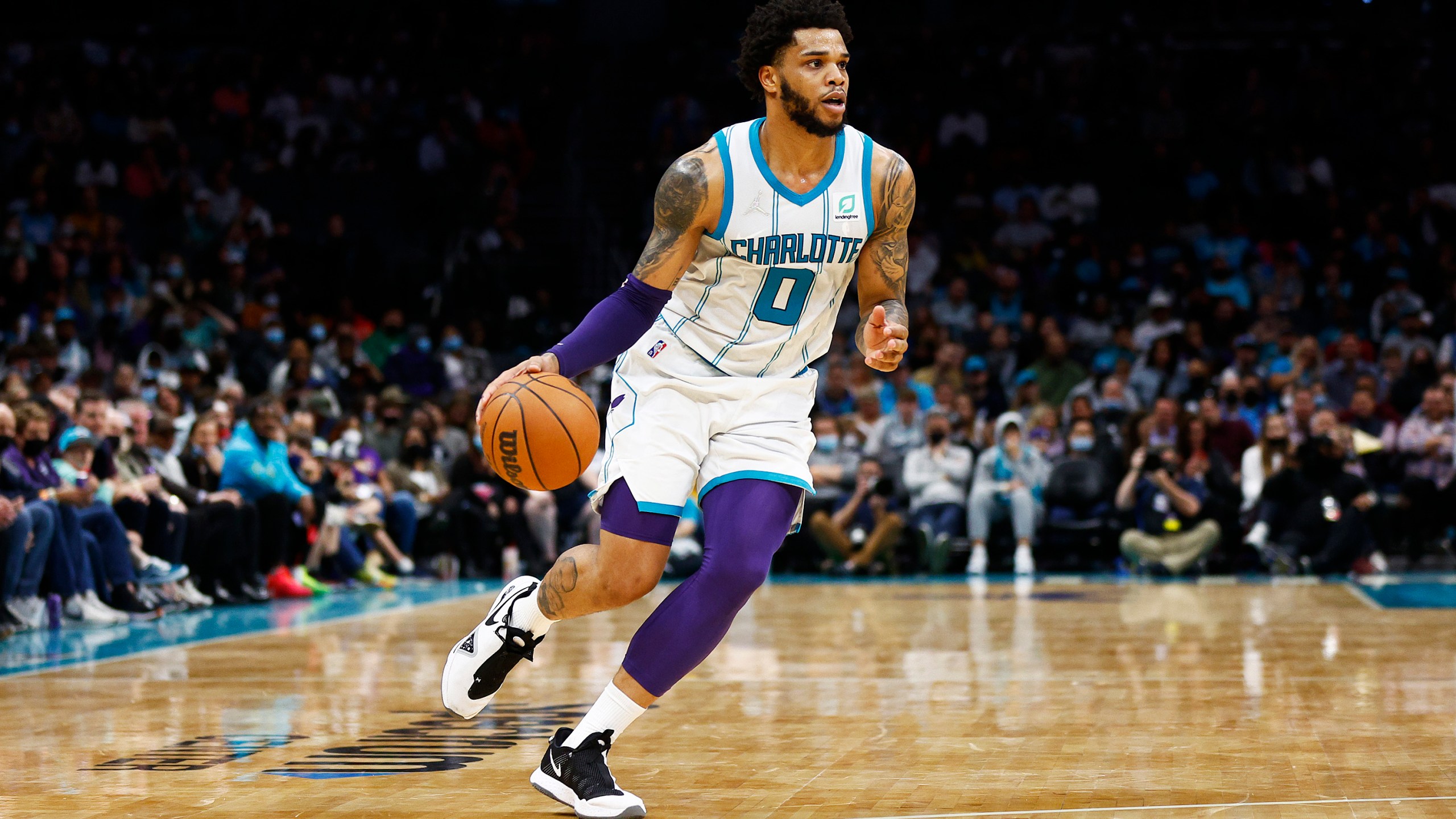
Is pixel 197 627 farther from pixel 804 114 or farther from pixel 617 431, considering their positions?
Answer: pixel 804 114

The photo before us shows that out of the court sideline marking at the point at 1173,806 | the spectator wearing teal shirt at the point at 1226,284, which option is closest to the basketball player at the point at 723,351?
the court sideline marking at the point at 1173,806

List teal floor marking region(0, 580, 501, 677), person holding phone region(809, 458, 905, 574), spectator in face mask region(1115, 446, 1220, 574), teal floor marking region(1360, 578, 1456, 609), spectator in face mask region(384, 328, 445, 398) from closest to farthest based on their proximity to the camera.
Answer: teal floor marking region(0, 580, 501, 677)
teal floor marking region(1360, 578, 1456, 609)
spectator in face mask region(1115, 446, 1220, 574)
person holding phone region(809, 458, 905, 574)
spectator in face mask region(384, 328, 445, 398)

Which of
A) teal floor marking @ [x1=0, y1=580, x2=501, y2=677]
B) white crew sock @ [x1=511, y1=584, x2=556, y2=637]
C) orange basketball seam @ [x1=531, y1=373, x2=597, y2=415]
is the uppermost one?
orange basketball seam @ [x1=531, y1=373, x2=597, y2=415]

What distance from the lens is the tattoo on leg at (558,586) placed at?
3836mm

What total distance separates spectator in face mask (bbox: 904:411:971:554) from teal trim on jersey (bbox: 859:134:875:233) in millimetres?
9343

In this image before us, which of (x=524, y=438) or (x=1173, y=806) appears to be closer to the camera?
(x=1173, y=806)

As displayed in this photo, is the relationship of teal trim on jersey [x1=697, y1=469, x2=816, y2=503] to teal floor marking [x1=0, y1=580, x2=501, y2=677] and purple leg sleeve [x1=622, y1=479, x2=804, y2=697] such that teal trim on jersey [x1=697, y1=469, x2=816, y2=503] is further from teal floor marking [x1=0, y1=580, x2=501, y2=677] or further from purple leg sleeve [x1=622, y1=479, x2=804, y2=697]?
teal floor marking [x1=0, y1=580, x2=501, y2=677]

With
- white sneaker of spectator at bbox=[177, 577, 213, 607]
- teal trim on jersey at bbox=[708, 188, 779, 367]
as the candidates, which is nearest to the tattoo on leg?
teal trim on jersey at bbox=[708, 188, 779, 367]

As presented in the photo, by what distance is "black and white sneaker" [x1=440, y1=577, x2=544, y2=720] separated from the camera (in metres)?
3.98

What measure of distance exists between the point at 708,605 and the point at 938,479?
9.81m

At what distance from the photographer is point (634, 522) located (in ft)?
12.4

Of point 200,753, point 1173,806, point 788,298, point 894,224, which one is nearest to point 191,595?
point 200,753

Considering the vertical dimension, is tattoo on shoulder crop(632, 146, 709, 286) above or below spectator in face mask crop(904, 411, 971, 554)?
above

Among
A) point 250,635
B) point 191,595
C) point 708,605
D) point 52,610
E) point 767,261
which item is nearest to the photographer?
point 708,605
